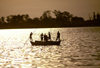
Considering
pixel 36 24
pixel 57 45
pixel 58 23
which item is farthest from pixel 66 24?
pixel 57 45

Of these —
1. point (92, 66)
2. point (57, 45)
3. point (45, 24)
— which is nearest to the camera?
point (92, 66)

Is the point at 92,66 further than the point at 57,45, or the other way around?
the point at 57,45

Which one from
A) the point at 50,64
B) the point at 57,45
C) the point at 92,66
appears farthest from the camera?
the point at 57,45

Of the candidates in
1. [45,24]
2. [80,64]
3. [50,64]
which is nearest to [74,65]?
[80,64]

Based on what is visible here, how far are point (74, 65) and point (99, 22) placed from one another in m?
171

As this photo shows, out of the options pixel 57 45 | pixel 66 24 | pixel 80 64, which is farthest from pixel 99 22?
pixel 80 64

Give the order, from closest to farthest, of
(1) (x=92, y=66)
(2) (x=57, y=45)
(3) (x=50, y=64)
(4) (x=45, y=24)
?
(1) (x=92, y=66)
(3) (x=50, y=64)
(2) (x=57, y=45)
(4) (x=45, y=24)

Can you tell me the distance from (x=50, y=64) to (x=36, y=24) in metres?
168

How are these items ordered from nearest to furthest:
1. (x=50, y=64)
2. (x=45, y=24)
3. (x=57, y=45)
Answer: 1. (x=50, y=64)
2. (x=57, y=45)
3. (x=45, y=24)

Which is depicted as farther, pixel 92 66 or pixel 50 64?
pixel 50 64

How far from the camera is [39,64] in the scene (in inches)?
1128

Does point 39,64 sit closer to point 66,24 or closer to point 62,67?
point 62,67

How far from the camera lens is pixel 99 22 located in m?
196

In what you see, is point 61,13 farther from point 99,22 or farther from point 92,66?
point 92,66
